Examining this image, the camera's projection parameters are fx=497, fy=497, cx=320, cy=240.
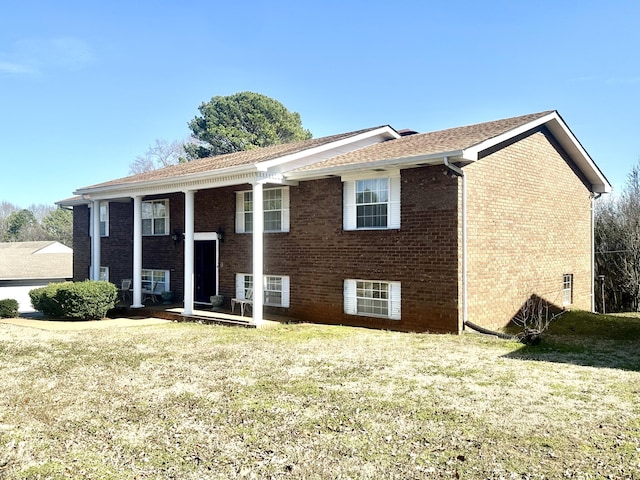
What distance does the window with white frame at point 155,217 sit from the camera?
19703mm

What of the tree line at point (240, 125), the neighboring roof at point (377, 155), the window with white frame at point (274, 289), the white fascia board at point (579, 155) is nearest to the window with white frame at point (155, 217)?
the neighboring roof at point (377, 155)

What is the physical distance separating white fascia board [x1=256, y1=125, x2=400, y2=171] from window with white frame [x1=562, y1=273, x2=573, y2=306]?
745 cm

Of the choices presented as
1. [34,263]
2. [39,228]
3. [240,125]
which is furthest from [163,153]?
[39,228]

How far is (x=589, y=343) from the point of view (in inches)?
439

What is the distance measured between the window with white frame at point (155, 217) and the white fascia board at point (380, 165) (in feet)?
24.8

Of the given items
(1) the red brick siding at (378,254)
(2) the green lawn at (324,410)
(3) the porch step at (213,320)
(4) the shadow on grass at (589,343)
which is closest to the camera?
(2) the green lawn at (324,410)

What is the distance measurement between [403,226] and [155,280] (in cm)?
1178

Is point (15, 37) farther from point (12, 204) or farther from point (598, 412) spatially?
point (12, 204)

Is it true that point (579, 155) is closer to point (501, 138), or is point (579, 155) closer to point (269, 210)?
point (501, 138)

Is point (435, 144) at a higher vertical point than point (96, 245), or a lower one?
higher

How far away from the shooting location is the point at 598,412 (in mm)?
6020

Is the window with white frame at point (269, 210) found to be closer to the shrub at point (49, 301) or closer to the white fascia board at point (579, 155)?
the shrub at point (49, 301)

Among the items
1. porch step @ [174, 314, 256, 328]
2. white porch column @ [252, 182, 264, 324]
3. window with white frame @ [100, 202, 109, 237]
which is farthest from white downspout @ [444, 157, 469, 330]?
window with white frame @ [100, 202, 109, 237]

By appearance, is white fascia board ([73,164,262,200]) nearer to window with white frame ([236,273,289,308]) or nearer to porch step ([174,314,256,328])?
window with white frame ([236,273,289,308])
